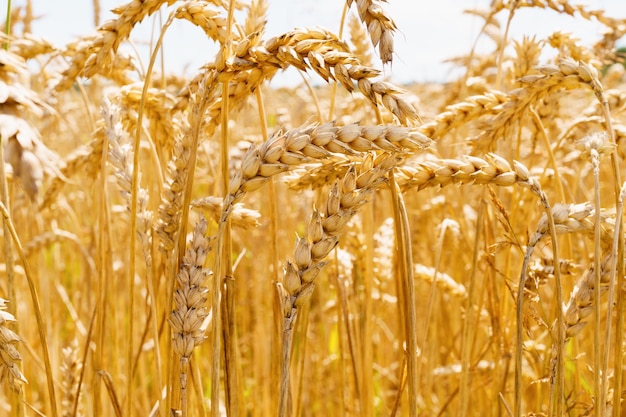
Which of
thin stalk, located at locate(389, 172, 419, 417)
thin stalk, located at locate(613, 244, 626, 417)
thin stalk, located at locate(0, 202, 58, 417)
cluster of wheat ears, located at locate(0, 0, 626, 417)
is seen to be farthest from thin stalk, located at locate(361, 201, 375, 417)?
thin stalk, located at locate(0, 202, 58, 417)

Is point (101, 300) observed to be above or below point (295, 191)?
below

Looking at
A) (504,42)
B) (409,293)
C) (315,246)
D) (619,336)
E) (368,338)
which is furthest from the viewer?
(504,42)

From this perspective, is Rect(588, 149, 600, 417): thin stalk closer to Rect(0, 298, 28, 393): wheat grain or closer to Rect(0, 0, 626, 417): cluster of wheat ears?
Rect(0, 0, 626, 417): cluster of wheat ears

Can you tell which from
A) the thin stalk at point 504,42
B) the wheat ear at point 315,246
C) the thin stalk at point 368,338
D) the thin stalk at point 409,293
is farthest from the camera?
the thin stalk at point 504,42

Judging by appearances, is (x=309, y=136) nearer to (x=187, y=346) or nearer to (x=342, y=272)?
(x=187, y=346)

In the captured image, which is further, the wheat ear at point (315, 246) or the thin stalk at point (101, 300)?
the thin stalk at point (101, 300)

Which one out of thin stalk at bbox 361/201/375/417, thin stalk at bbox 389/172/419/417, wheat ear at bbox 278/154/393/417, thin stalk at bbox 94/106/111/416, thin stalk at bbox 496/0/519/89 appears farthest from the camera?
thin stalk at bbox 496/0/519/89

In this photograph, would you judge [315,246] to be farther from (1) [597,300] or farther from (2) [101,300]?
(2) [101,300]

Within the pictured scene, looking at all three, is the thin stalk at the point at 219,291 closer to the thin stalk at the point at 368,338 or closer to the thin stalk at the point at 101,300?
the thin stalk at the point at 101,300

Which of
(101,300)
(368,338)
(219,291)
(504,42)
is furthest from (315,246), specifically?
(504,42)

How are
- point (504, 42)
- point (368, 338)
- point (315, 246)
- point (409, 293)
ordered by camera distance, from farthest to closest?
point (504, 42) < point (368, 338) < point (409, 293) < point (315, 246)

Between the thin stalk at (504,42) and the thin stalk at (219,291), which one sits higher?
the thin stalk at (504,42)

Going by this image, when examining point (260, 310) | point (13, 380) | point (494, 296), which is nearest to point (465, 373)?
point (494, 296)

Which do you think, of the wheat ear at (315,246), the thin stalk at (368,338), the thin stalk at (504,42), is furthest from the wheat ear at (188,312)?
the thin stalk at (504,42)
